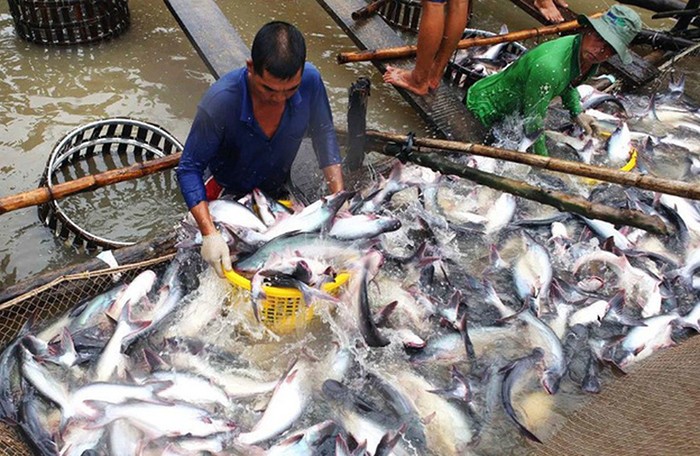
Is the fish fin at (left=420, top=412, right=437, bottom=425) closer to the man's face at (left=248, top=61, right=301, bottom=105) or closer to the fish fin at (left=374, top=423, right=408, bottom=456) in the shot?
the fish fin at (left=374, top=423, right=408, bottom=456)

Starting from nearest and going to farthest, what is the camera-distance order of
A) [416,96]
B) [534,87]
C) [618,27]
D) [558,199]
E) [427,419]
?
[427,419] → [558,199] → [618,27] → [534,87] → [416,96]

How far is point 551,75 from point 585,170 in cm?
177

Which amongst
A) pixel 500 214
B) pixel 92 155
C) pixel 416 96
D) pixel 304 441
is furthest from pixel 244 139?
pixel 416 96

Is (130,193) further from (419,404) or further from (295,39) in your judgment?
(419,404)

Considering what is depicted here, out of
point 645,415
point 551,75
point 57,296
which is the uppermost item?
A: point 551,75

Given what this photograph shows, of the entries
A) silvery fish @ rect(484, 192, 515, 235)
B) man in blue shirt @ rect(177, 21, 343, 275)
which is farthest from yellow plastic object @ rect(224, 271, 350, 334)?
silvery fish @ rect(484, 192, 515, 235)

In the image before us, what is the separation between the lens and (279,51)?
2967 millimetres

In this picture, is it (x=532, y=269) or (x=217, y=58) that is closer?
(x=532, y=269)

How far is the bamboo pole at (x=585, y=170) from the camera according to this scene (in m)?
3.18

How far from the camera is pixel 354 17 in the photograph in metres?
6.62

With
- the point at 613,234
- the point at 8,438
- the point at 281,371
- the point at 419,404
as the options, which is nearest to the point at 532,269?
the point at 613,234

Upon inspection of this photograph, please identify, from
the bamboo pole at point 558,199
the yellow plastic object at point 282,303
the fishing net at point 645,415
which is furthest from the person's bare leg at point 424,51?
the fishing net at point 645,415

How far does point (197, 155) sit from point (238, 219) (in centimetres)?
51

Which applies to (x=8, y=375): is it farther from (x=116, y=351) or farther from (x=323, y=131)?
(x=323, y=131)
